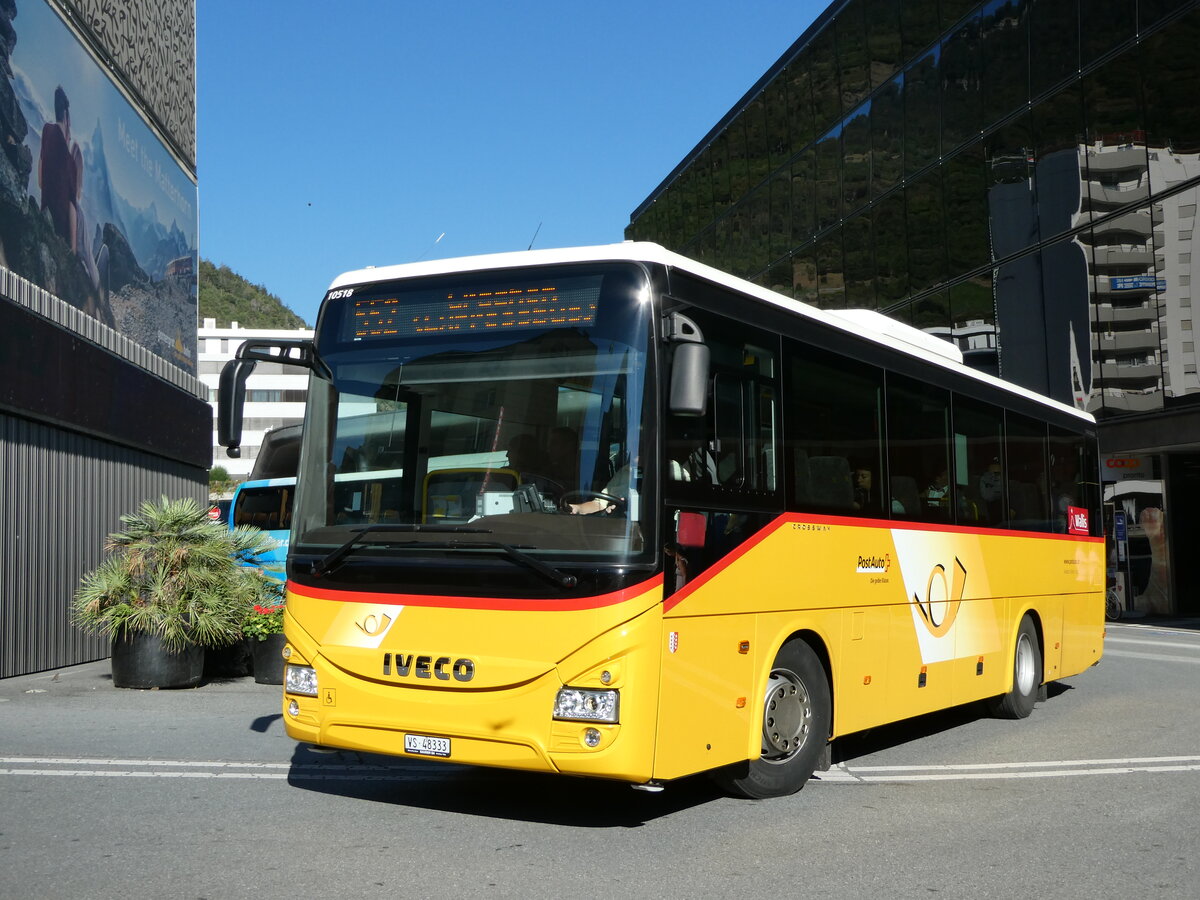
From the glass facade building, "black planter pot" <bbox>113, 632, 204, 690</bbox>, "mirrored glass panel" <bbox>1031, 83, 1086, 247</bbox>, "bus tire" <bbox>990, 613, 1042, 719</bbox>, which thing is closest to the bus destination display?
"bus tire" <bbox>990, 613, 1042, 719</bbox>

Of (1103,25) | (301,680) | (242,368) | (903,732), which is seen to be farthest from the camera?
(1103,25)

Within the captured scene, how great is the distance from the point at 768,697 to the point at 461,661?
1979 millimetres

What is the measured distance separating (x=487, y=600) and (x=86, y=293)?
58.7 ft

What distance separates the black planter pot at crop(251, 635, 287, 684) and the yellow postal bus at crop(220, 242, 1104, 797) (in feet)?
22.5

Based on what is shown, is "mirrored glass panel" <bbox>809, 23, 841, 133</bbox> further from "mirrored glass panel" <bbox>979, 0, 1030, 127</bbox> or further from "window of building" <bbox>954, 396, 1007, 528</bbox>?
"window of building" <bbox>954, 396, 1007, 528</bbox>

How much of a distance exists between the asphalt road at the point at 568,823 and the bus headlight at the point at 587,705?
25.9 inches

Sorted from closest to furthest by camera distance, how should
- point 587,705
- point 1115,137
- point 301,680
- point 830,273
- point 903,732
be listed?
1. point 587,705
2. point 301,680
3. point 903,732
4. point 1115,137
5. point 830,273

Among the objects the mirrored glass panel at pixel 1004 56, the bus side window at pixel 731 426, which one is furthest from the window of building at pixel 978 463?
the mirrored glass panel at pixel 1004 56

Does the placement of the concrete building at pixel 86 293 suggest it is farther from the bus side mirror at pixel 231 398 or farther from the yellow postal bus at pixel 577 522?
the yellow postal bus at pixel 577 522

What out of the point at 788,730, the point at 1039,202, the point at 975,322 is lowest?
the point at 788,730

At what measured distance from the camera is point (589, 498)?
6.62 metres

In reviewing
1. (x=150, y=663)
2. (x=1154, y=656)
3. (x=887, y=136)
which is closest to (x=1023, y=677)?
(x=1154, y=656)

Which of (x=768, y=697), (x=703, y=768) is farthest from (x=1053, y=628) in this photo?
(x=703, y=768)

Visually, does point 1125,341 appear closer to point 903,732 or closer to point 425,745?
point 903,732
